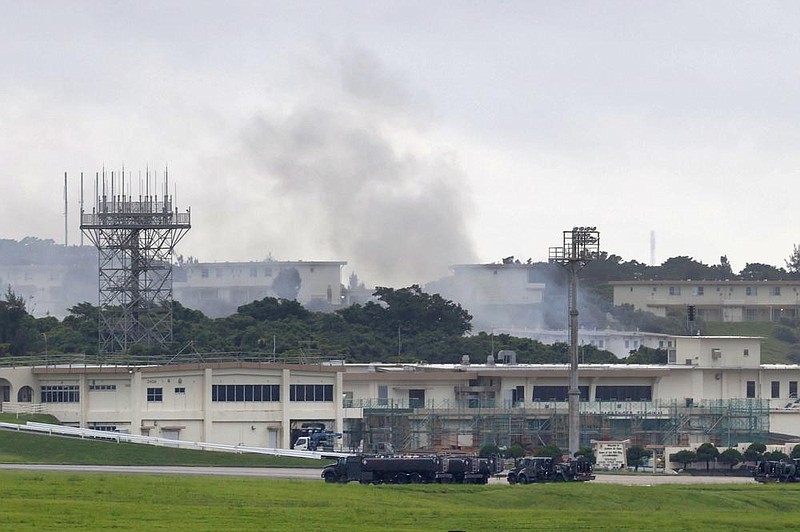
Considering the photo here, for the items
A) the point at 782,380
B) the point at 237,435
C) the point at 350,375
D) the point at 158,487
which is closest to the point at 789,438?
the point at 782,380

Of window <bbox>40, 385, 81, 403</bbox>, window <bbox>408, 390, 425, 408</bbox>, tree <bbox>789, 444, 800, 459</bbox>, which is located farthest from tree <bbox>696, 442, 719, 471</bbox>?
window <bbox>40, 385, 81, 403</bbox>

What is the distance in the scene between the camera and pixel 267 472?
77.6m

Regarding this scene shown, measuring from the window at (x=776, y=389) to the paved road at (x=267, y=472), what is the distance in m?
36.2

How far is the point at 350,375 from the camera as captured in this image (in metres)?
110

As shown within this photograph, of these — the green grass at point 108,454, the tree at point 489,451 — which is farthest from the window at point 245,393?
the tree at point 489,451

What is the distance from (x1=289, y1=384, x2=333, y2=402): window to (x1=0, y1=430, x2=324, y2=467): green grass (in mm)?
14740

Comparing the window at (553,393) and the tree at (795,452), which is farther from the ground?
the window at (553,393)

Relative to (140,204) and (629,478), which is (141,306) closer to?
(140,204)

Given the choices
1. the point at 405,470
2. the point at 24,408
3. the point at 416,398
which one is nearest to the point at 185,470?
the point at 405,470

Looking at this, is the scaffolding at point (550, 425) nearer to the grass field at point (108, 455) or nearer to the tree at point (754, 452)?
the tree at point (754, 452)

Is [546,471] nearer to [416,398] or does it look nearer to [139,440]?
[139,440]

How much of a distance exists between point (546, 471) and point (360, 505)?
16.2 m

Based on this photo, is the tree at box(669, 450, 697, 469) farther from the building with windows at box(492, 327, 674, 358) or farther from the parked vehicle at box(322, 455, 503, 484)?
the building with windows at box(492, 327, 674, 358)

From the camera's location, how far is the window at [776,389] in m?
119
